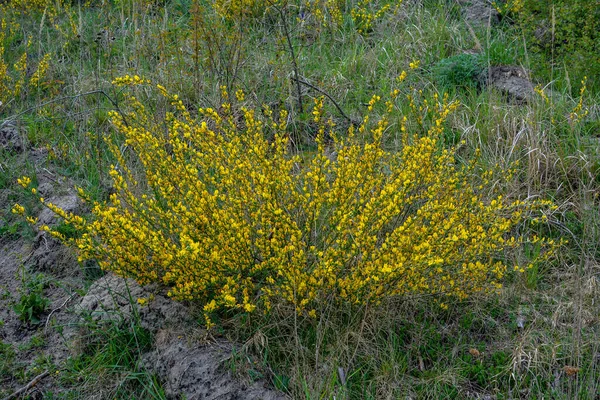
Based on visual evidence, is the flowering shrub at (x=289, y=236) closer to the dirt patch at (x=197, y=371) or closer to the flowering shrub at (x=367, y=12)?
the dirt patch at (x=197, y=371)

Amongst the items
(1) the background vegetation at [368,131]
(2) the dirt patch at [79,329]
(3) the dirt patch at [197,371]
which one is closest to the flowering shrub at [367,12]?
(1) the background vegetation at [368,131]

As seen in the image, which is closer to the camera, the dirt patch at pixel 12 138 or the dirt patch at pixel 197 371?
the dirt patch at pixel 197 371

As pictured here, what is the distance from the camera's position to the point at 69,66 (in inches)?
225

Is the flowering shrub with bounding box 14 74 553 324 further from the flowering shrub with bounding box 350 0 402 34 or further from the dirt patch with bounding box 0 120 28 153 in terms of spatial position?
the flowering shrub with bounding box 350 0 402 34

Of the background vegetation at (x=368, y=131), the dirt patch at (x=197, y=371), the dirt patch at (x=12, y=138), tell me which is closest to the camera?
the dirt patch at (x=197, y=371)

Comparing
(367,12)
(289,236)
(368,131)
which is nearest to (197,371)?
(289,236)

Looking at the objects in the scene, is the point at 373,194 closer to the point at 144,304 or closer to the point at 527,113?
the point at 144,304

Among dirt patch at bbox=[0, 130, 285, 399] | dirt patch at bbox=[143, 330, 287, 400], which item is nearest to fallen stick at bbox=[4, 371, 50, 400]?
dirt patch at bbox=[0, 130, 285, 399]

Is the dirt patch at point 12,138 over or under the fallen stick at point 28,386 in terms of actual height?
over

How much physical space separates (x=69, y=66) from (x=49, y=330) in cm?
315

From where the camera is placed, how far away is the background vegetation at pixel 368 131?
289 centimetres

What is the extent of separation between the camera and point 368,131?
452 cm

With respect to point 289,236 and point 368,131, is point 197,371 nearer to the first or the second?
point 289,236

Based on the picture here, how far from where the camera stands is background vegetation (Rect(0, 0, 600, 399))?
2.89 m
